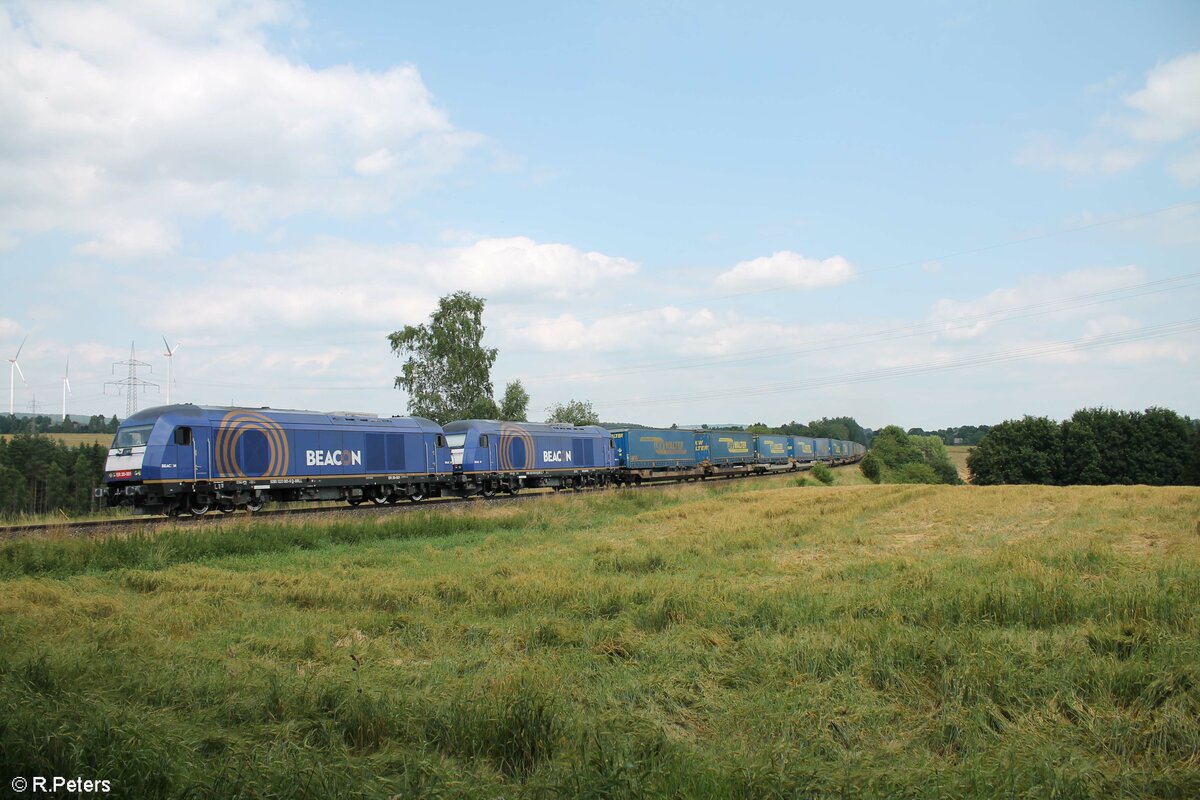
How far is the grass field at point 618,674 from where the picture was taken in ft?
18.7

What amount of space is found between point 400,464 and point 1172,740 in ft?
113

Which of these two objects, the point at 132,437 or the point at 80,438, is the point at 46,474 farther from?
the point at 132,437

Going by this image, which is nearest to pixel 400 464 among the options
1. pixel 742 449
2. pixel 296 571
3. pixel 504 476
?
pixel 504 476

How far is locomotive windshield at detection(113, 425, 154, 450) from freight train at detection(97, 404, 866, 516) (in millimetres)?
49

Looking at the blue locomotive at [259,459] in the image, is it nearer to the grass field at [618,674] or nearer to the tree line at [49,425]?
the grass field at [618,674]

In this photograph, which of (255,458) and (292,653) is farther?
(255,458)

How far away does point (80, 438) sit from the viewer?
89.6m

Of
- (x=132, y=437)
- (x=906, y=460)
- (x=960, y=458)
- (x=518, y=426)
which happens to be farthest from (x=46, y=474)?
(x=960, y=458)

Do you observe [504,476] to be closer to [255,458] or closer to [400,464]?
[400,464]

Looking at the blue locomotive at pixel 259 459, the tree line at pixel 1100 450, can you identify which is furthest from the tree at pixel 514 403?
the tree line at pixel 1100 450

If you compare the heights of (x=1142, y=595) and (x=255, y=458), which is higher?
(x=255, y=458)

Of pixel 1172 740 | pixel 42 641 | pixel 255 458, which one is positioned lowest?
pixel 1172 740

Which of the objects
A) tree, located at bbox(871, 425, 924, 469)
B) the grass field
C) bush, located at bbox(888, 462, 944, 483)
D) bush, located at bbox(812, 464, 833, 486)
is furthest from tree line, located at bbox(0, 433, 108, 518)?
tree, located at bbox(871, 425, 924, 469)

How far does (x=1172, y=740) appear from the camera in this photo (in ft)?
21.3
